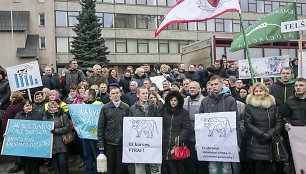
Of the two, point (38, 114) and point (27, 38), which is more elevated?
point (27, 38)

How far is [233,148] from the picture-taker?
21.5 ft

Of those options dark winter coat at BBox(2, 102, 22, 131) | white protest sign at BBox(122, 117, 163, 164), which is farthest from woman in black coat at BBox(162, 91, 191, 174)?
Result: dark winter coat at BBox(2, 102, 22, 131)

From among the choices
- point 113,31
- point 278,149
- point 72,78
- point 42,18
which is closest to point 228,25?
point 113,31

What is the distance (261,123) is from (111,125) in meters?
2.74

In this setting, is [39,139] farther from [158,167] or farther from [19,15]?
[19,15]

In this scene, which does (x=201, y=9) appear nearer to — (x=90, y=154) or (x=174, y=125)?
(x=174, y=125)

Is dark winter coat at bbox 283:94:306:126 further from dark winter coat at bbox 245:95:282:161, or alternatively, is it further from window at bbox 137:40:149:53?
window at bbox 137:40:149:53

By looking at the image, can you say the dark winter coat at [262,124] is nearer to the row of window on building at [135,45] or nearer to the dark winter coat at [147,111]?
the dark winter coat at [147,111]

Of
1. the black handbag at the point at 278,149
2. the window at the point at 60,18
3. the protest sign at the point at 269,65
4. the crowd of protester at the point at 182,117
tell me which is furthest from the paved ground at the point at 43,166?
the window at the point at 60,18

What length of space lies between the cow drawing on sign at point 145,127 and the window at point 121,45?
36.5 meters

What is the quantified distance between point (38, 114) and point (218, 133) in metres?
3.90

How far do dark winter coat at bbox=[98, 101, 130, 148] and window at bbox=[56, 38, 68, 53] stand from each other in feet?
116

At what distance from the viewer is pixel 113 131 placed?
23.5 ft

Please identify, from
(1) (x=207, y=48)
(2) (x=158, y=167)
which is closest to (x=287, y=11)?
(2) (x=158, y=167)
